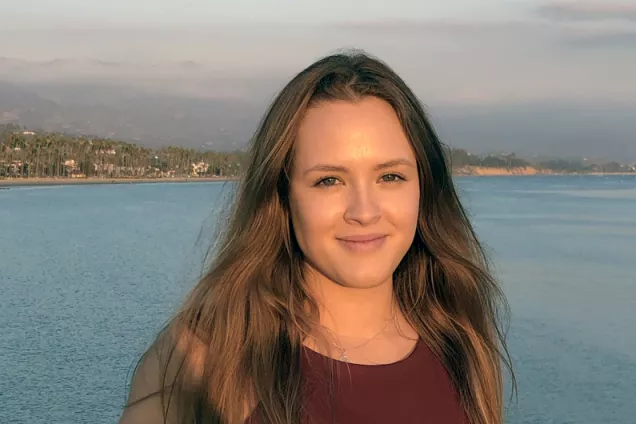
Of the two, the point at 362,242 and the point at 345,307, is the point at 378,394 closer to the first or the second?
the point at 345,307

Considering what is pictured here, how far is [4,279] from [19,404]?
12.5 meters

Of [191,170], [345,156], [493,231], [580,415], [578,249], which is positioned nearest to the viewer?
[345,156]

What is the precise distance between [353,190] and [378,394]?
1.84 ft

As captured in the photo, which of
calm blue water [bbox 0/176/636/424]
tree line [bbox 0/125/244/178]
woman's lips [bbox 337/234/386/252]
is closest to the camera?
woman's lips [bbox 337/234/386/252]

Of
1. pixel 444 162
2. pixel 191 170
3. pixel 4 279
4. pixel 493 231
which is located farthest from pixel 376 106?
pixel 191 170

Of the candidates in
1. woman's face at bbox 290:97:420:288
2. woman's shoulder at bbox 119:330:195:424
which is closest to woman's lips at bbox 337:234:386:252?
woman's face at bbox 290:97:420:288

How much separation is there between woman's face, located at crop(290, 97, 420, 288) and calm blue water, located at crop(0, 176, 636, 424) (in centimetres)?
71

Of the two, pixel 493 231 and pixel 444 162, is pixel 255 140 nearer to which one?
pixel 444 162

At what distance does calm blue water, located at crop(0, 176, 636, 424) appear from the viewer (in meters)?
11.6

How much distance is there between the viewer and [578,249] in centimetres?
2970

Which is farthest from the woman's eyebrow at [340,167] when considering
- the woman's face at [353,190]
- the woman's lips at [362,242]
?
the woman's lips at [362,242]

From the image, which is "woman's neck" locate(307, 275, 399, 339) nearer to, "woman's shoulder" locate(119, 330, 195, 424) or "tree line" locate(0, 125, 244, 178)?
"woman's shoulder" locate(119, 330, 195, 424)

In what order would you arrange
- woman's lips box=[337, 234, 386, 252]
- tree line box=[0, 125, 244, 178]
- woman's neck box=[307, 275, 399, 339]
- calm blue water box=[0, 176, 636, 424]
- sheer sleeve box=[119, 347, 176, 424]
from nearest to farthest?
1. sheer sleeve box=[119, 347, 176, 424]
2. woman's lips box=[337, 234, 386, 252]
3. woman's neck box=[307, 275, 399, 339]
4. calm blue water box=[0, 176, 636, 424]
5. tree line box=[0, 125, 244, 178]

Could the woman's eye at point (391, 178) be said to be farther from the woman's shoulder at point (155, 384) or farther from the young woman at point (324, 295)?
the woman's shoulder at point (155, 384)
